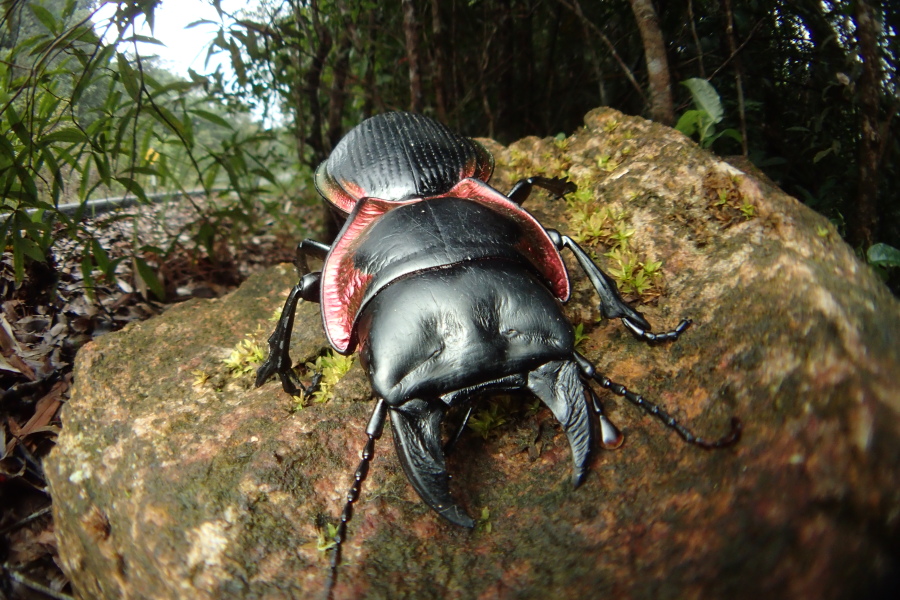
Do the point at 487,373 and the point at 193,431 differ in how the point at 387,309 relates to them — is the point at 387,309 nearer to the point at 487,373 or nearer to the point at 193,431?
the point at 487,373

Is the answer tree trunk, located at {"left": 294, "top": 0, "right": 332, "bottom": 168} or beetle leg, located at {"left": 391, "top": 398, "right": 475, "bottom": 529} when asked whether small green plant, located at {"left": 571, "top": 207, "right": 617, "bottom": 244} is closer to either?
beetle leg, located at {"left": 391, "top": 398, "right": 475, "bottom": 529}

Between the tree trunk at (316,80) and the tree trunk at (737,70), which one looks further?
the tree trunk at (316,80)

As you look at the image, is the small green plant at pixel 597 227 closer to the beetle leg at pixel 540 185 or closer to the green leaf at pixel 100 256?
the beetle leg at pixel 540 185

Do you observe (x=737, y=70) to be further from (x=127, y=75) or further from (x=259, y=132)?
(x=259, y=132)

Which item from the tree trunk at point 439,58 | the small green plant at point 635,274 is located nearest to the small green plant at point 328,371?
the small green plant at point 635,274

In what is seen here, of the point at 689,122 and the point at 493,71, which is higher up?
the point at 493,71

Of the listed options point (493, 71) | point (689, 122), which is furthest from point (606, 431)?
point (493, 71)
